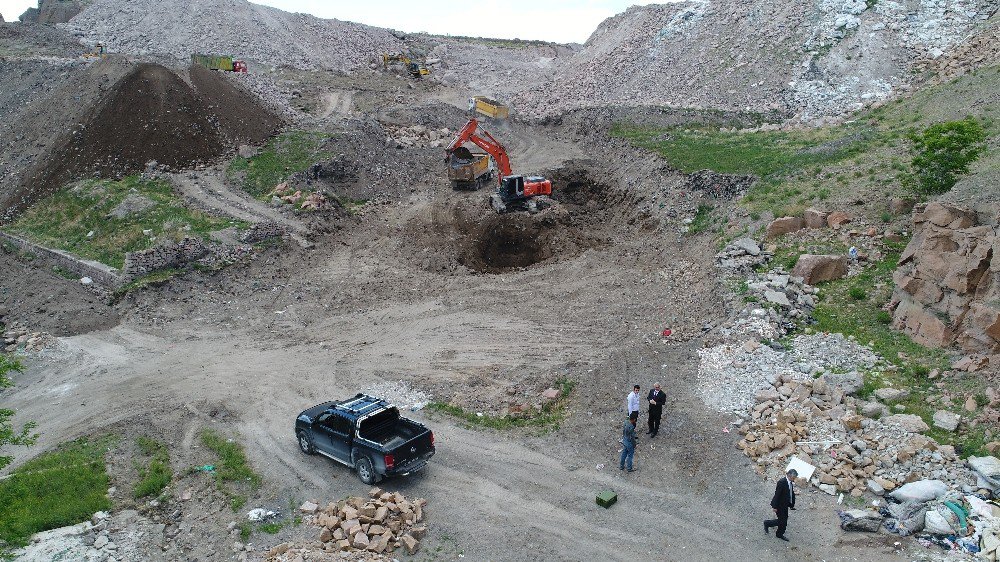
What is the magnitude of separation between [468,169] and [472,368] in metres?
18.4

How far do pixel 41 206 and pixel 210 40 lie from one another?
3254cm

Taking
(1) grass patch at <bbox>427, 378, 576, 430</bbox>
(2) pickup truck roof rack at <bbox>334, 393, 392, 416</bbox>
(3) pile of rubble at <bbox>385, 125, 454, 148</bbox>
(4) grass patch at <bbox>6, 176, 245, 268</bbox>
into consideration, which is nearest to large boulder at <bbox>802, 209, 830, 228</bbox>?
(1) grass patch at <bbox>427, 378, 576, 430</bbox>

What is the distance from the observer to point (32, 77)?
4519 centimetres

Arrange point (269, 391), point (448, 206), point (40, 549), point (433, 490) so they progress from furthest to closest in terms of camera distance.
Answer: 1. point (448, 206)
2. point (269, 391)
3. point (433, 490)
4. point (40, 549)

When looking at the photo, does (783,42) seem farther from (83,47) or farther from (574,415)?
(83,47)

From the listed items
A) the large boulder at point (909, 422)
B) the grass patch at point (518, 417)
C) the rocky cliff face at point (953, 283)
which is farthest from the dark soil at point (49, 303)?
the rocky cliff face at point (953, 283)

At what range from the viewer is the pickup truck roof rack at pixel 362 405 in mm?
16500

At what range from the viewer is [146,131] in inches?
1464

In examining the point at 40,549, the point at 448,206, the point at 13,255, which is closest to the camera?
the point at 40,549

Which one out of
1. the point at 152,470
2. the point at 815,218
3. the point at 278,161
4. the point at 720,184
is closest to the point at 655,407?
the point at 152,470

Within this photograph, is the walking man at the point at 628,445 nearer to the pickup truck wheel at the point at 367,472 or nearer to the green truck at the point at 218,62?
the pickup truck wheel at the point at 367,472

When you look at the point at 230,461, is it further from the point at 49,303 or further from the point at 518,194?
the point at 518,194

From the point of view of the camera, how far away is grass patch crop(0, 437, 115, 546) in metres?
14.3

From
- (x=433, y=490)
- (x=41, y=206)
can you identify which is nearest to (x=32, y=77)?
(x=41, y=206)
